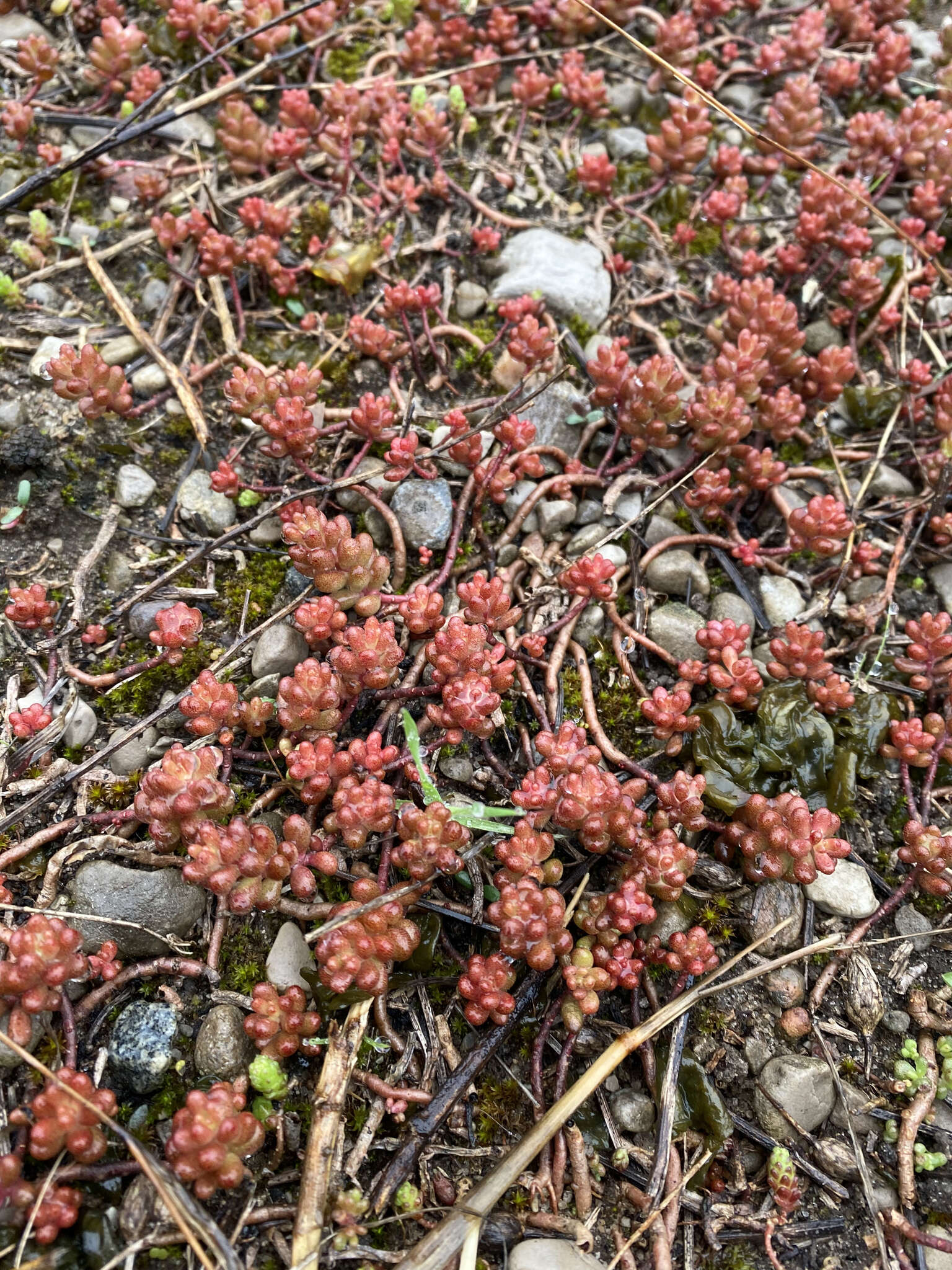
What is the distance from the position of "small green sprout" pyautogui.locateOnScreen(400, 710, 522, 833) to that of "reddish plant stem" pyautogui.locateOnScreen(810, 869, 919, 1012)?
1.22 metres

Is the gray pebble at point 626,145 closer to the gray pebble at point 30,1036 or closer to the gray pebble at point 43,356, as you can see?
the gray pebble at point 43,356

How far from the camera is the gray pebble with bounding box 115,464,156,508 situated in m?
3.69

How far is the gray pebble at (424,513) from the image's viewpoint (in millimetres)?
3613

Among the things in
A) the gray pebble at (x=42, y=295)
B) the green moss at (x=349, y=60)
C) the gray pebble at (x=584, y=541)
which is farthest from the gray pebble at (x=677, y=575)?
the green moss at (x=349, y=60)

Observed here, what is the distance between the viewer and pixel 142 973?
2.77 m

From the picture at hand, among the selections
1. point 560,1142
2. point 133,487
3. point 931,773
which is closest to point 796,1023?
point 560,1142

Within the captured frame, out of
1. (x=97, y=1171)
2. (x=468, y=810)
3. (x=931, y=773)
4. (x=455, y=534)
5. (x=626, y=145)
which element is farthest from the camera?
(x=626, y=145)

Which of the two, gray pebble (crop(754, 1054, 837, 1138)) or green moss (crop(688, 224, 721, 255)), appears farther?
green moss (crop(688, 224, 721, 255))

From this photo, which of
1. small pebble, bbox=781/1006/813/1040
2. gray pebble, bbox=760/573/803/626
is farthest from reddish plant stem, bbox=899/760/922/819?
small pebble, bbox=781/1006/813/1040

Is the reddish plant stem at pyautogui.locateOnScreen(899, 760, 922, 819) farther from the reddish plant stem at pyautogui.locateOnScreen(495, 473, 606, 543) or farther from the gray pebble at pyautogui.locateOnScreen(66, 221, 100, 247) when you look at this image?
the gray pebble at pyautogui.locateOnScreen(66, 221, 100, 247)

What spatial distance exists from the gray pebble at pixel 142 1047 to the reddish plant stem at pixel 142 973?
9 cm

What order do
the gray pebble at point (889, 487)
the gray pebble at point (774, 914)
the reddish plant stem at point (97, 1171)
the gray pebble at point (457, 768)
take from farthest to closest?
the gray pebble at point (889, 487) < the gray pebble at point (457, 768) < the gray pebble at point (774, 914) < the reddish plant stem at point (97, 1171)

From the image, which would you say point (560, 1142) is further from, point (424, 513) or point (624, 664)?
point (424, 513)

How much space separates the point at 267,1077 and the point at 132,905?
27.8 inches
